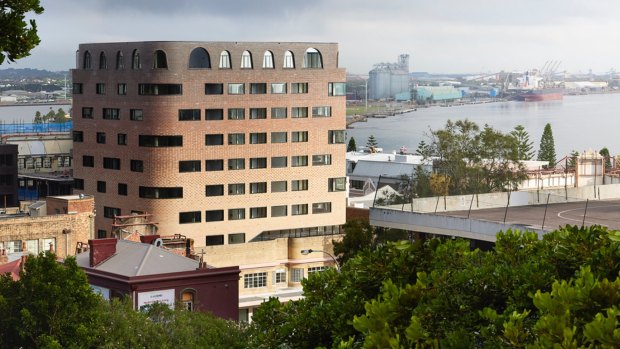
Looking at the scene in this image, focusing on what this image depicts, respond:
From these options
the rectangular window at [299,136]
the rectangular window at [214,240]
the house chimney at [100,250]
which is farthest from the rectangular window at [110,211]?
the house chimney at [100,250]

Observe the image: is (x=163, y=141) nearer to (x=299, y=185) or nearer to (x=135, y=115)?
(x=135, y=115)

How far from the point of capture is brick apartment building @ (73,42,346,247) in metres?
89.3

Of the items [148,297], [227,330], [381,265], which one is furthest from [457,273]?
[148,297]

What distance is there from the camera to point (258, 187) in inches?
3612

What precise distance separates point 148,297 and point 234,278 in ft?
14.6

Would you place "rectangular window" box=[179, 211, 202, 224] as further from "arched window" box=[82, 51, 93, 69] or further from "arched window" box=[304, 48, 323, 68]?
"arched window" box=[82, 51, 93, 69]

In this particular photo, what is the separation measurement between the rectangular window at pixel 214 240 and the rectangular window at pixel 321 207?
744 centimetres

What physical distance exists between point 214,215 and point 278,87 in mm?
9716

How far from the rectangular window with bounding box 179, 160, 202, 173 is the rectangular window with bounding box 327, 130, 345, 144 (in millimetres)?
10065

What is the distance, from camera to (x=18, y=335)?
1575 inches

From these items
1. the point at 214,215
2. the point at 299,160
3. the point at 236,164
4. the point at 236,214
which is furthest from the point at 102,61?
the point at 299,160

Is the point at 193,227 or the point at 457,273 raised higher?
the point at 457,273

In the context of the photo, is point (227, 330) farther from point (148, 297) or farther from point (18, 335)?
point (148, 297)

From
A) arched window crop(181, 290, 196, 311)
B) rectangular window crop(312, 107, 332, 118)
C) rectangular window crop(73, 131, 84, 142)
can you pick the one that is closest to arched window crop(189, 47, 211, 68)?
rectangular window crop(312, 107, 332, 118)
